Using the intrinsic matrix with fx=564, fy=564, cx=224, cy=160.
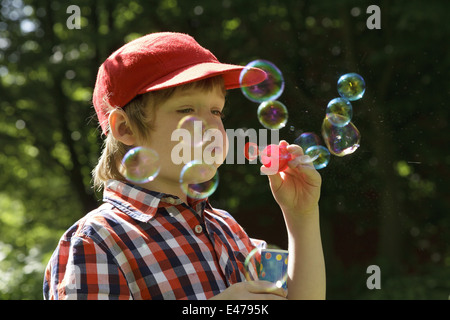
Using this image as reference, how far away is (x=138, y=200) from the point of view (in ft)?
5.13

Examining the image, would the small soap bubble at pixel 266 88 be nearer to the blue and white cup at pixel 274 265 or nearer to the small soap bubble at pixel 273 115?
the small soap bubble at pixel 273 115

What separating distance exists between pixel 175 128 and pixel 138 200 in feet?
0.74

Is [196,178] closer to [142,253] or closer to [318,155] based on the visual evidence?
[142,253]

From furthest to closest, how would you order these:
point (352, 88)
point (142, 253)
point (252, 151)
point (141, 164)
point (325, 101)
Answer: point (325, 101) < point (352, 88) < point (252, 151) < point (141, 164) < point (142, 253)

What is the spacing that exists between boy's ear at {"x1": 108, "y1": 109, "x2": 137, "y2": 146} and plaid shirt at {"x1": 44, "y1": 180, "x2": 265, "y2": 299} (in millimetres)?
132

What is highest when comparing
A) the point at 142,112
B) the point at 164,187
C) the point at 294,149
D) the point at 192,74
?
the point at 192,74

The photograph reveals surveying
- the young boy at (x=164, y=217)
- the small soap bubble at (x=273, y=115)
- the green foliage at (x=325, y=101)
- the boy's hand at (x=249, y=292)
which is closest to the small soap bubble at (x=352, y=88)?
the small soap bubble at (x=273, y=115)

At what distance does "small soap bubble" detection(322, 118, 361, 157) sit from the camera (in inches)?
90.8

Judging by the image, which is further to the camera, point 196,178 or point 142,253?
point 196,178

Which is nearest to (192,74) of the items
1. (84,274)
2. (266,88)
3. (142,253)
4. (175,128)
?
(175,128)

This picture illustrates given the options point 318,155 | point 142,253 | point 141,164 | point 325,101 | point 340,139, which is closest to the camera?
point 142,253

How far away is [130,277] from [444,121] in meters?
4.92

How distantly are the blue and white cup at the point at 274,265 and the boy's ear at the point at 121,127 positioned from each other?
0.51 m

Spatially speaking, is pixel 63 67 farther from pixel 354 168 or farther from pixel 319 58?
pixel 354 168
